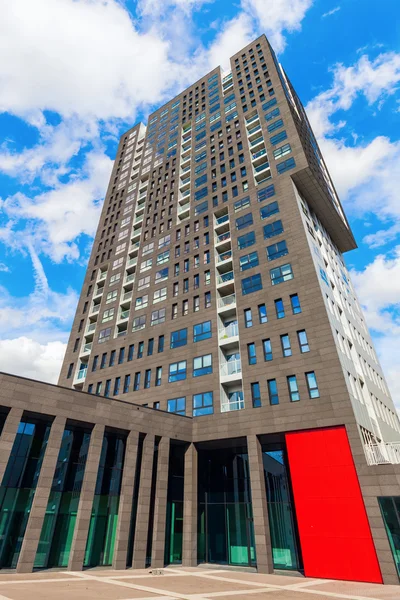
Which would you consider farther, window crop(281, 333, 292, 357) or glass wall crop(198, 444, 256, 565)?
window crop(281, 333, 292, 357)

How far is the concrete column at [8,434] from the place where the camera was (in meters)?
19.0

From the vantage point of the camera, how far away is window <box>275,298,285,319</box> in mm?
30453

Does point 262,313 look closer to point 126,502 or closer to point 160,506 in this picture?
point 160,506

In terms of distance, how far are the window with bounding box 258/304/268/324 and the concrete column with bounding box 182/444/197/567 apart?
12.7 m

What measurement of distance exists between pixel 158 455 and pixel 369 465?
586 inches

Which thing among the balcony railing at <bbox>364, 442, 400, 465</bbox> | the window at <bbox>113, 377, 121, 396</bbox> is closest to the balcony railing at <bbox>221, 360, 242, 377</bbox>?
the balcony railing at <bbox>364, 442, 400, 465</bbox>

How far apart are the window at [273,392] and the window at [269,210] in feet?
60.3

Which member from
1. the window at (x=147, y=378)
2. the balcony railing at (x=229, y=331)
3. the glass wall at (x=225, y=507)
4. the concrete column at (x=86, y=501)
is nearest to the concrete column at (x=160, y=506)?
the glass wall at (x=225, y=507)

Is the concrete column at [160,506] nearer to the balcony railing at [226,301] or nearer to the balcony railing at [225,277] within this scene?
the balcony railing at [226,301]

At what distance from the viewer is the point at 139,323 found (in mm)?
41219

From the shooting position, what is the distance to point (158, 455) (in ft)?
87.9

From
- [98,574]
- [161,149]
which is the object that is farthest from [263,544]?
[161,149]

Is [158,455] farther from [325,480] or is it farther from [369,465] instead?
[369,465]

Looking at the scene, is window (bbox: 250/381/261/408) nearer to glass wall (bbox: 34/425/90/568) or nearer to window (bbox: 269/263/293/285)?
window (bbox: 269/263/293/285)
